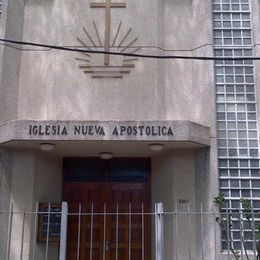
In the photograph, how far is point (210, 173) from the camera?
7.94 meters

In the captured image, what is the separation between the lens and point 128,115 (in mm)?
8430

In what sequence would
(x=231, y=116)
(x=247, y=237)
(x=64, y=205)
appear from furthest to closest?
1. (x=231, y=116)
2. (x=247, y=237)
3. (x=64, y=205)

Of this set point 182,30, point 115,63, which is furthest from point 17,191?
point 182,30

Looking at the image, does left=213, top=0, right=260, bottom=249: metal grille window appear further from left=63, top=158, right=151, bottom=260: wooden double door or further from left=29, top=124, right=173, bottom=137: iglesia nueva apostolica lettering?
left=63, top=158, right=151, bottom=260: wooden double door

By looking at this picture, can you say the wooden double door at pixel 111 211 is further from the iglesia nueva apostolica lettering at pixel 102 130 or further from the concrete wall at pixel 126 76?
the iglesia nueva apostolica lettering at pixel 102 130

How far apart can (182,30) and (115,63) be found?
1538mm

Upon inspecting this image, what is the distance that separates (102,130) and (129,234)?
2247 millimetres

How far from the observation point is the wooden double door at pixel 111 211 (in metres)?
8.70

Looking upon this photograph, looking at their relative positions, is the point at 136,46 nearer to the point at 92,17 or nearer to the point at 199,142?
the point at 92,17

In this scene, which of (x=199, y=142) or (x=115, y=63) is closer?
(x=199, y=142)

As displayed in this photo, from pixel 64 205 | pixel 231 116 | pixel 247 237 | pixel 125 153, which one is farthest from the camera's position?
pixel 125 153

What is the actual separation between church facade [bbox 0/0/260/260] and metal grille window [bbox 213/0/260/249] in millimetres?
18

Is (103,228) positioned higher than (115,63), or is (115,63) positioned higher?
(115,63)

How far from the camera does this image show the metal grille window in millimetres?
7965
